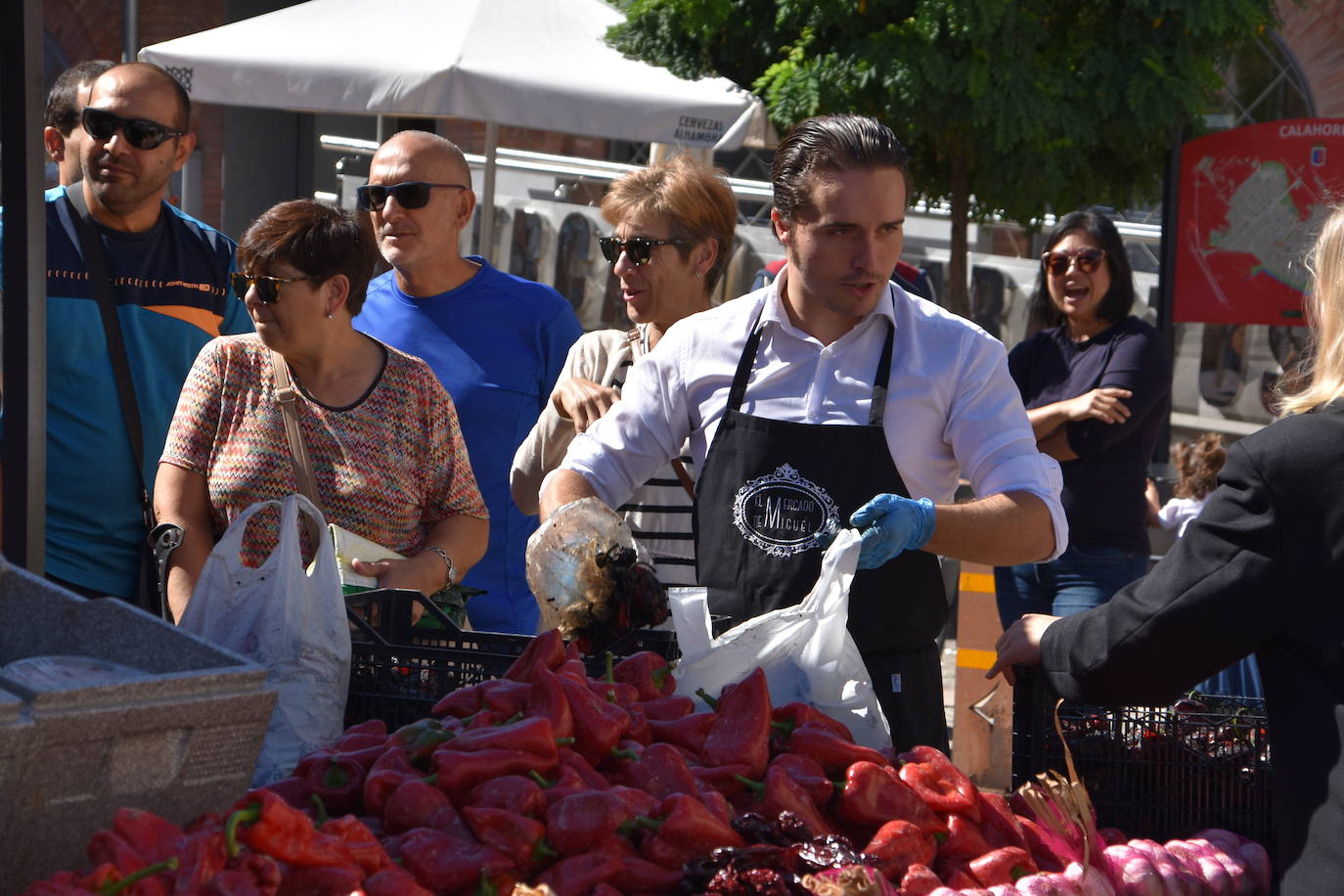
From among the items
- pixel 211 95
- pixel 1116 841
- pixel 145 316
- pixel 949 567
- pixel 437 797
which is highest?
pixel 211 95

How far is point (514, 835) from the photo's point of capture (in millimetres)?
1746

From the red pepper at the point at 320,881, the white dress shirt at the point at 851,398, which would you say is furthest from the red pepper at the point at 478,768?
the white dress shirt at the point at 851,398

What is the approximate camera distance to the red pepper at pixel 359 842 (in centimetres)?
167

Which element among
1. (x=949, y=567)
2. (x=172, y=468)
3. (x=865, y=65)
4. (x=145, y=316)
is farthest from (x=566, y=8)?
(x=172, y=468)

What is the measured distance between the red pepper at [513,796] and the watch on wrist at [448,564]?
1.32m

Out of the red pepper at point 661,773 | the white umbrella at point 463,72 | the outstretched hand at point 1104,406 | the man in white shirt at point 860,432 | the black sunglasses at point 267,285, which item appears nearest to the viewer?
the red pepper at point 661,773

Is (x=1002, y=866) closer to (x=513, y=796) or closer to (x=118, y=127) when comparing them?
(x=513, y=796)

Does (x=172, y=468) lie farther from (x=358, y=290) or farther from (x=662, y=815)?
(x=662, y=815)

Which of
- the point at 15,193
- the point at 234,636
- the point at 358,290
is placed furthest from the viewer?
the point at 358,290

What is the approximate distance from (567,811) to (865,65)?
16.5ft

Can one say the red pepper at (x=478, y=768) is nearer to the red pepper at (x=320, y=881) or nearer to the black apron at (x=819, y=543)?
the red pepper at (x=320, y=881)

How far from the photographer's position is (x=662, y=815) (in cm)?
182

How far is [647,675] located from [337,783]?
49 cm

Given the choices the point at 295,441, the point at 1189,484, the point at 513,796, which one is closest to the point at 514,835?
the point at 513,796
